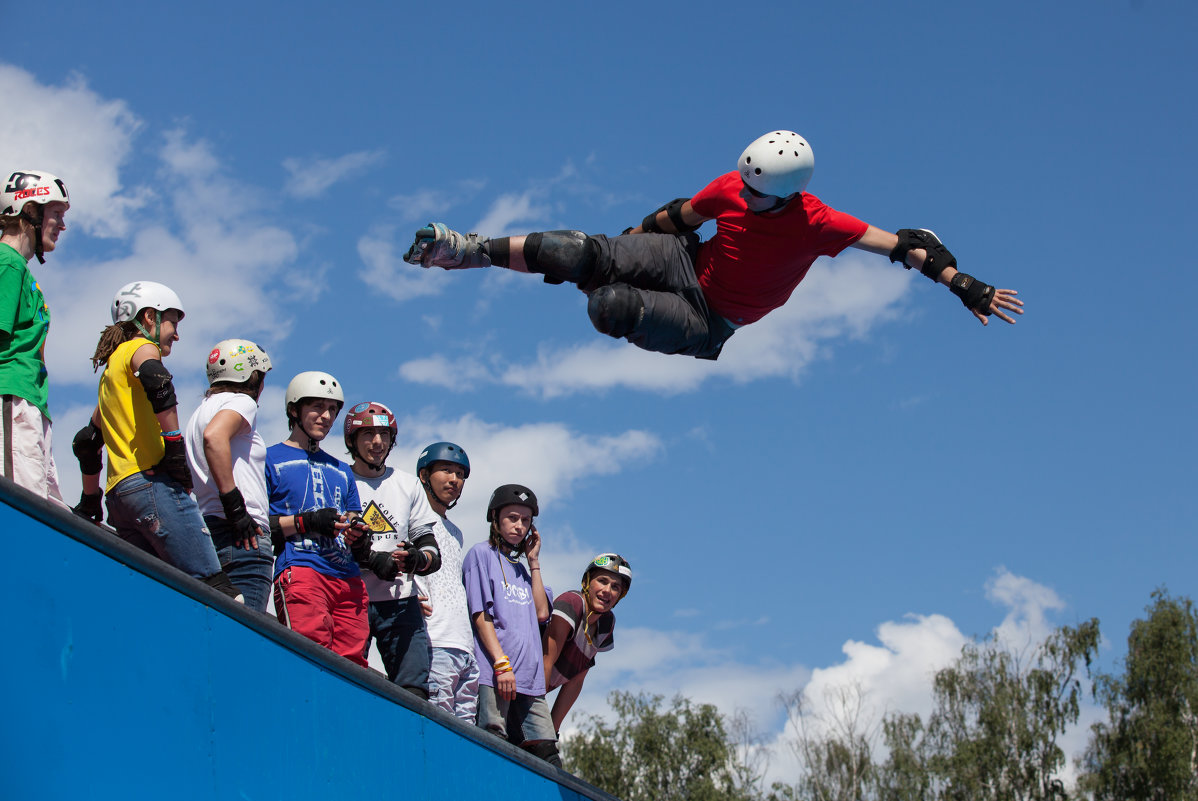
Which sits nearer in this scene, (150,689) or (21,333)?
(150,689)

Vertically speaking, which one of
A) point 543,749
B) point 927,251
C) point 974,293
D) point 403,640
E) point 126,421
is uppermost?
point 927,251

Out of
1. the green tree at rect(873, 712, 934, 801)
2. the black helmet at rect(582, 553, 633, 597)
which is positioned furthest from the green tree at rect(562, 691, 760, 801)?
the black helmet at rect(582, 553, 633, 597)

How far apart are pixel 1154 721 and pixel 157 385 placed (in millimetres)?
33127

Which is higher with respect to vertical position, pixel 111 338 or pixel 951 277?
pixel 951 277

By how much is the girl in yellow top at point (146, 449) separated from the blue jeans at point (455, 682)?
148 cm

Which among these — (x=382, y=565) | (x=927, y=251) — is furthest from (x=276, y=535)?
(x=927, y=251)

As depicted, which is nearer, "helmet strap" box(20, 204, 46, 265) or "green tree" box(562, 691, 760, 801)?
"helmet strap" box(20, 204, 46, 265)

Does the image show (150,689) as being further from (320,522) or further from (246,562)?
(320,522)

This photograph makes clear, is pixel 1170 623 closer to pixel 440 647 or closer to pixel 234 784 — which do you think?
pixel 440 647

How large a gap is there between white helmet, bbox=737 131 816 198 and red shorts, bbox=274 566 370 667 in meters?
2.94

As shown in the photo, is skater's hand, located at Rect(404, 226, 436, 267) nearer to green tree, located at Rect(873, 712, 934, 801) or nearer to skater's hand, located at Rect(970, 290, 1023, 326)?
skater's hand, located at Rect(970, 290, 1023, 326)

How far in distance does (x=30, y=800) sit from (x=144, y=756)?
1.25 feet

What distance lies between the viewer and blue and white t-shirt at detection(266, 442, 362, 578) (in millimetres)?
5414

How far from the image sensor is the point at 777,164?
5.60 meters
